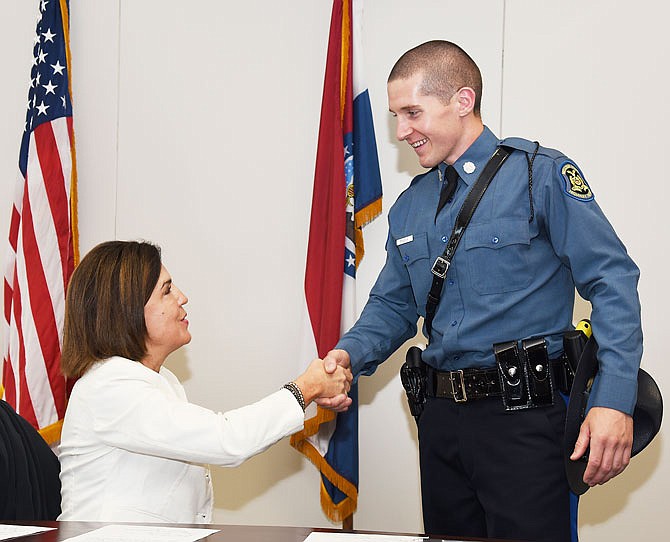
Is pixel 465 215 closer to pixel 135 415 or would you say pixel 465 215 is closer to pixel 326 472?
pixel 135 415

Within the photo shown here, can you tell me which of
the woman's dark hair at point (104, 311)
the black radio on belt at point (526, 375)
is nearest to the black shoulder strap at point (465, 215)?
the black radio on belt at point (526, 375)

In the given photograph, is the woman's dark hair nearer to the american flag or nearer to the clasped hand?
the clasped hand

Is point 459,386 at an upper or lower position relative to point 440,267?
lower

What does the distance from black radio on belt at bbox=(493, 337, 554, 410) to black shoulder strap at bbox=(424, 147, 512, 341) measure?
271 mm

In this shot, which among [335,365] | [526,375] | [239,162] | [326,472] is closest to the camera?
[526,375]

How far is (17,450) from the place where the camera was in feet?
6.25

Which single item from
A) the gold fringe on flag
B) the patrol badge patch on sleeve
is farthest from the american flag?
the patrol badge patch on sleeve

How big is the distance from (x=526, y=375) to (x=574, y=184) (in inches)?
19.2

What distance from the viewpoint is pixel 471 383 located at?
208 cm

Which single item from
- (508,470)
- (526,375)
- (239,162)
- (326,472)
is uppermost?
(239,162)

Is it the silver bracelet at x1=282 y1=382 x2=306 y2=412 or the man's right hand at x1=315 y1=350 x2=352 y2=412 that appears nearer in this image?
the silver bracelet at x1=282 y1=382 x2=306 y2=412

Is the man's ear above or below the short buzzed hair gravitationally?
below

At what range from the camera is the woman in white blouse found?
76.1 inches

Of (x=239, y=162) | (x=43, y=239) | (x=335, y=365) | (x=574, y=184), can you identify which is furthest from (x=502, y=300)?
(x=43, y=239)
